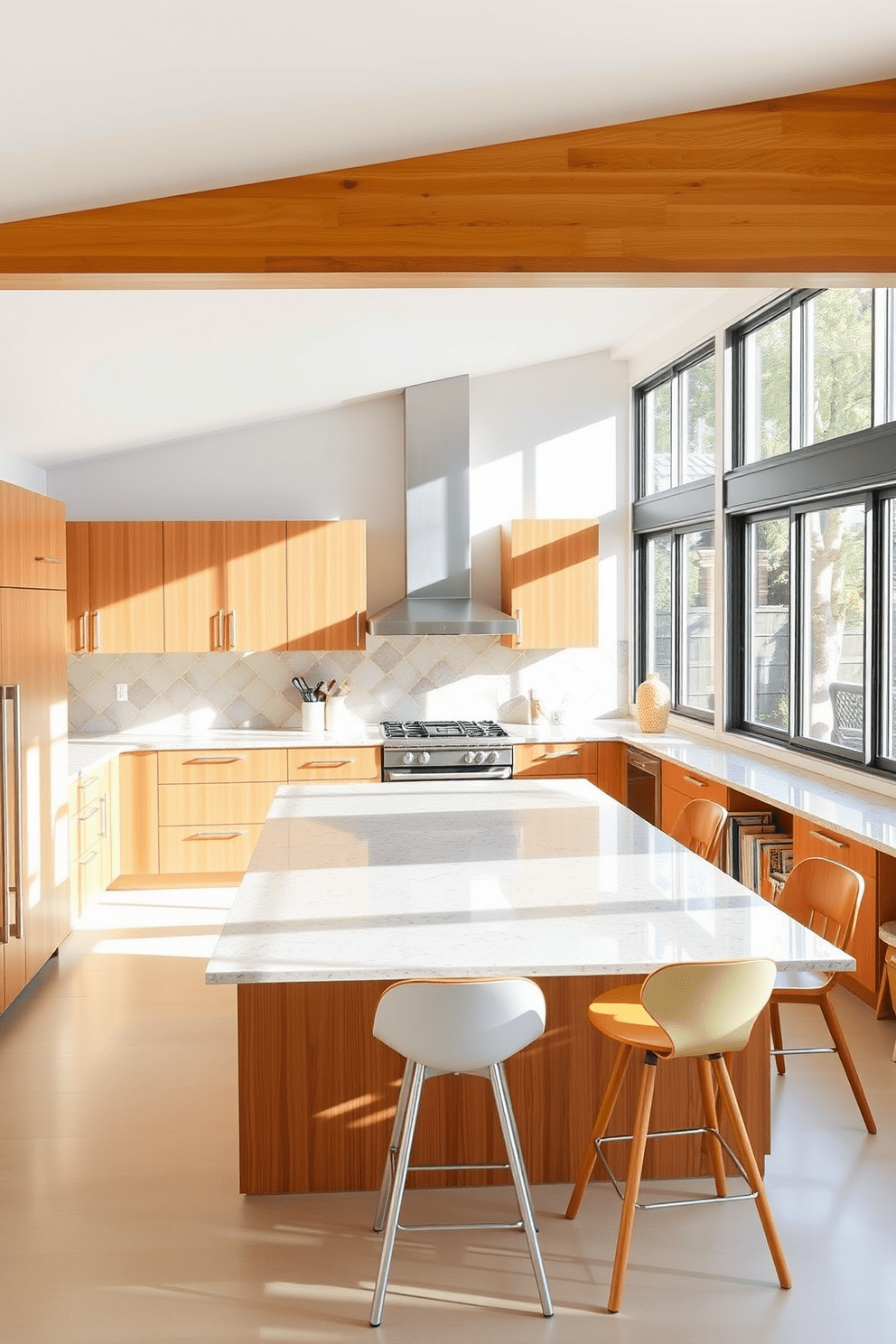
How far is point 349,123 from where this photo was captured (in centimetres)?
258

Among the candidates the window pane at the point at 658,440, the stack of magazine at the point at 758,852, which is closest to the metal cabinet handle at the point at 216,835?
the stack of magazine at the point at 758,852

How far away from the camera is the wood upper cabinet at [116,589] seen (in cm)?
648

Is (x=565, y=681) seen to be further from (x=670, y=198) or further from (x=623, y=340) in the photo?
(x=670, y=198)

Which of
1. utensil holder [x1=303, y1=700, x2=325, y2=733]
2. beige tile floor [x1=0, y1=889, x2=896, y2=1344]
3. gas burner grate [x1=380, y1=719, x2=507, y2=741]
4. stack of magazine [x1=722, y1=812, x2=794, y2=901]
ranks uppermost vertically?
utensil holder [x1=303, y1=700, x2=325, y2=733]

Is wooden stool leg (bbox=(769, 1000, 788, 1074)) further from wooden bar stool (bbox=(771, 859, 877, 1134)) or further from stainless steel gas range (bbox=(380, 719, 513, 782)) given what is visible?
stainless steel gas range (bbox=(380, 719, 513, 782))

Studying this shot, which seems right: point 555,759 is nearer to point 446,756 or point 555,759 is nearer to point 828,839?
point 446,756

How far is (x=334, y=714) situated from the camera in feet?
22.6

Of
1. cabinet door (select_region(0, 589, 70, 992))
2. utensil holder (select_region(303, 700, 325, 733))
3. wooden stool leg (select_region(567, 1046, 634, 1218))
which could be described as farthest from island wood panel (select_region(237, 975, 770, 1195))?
utensil holder (select_region(303, 700, 325, 733))

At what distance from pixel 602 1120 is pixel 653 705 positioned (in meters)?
4.03

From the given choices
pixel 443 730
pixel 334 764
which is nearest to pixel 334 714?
pixel 334 764

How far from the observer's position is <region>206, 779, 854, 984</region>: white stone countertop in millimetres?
2412

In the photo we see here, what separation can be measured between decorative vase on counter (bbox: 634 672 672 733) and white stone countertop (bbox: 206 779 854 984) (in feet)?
8.14

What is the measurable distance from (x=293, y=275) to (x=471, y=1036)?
186 centimetres

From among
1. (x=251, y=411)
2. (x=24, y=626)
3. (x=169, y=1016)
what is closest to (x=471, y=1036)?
(x=169, y=1016)
